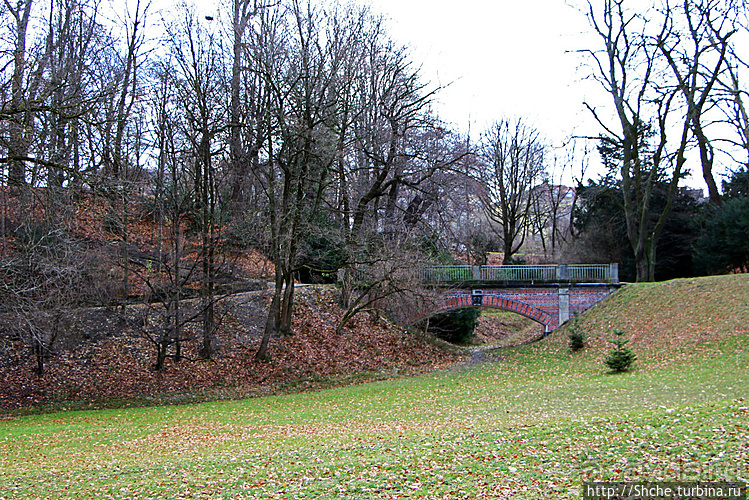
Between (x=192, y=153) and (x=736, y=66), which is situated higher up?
(x=736, y=66)

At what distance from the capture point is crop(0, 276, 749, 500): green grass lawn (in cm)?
610

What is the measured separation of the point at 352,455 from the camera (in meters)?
7.88

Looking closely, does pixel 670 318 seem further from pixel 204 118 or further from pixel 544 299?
pixel 204 118

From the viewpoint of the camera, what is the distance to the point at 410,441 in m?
8.70

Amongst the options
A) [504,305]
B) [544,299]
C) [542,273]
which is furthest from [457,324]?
[542,273]

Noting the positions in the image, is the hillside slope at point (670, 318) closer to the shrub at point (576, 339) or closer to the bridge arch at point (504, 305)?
the shrub at point (576, 339)

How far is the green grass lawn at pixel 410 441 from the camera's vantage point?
20.0ft

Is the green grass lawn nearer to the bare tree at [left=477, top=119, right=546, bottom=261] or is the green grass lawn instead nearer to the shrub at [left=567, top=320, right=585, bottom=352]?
the shrub at [left=567, top=320, right=585, bottom=352]

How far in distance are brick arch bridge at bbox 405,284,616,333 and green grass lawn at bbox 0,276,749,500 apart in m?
10.6

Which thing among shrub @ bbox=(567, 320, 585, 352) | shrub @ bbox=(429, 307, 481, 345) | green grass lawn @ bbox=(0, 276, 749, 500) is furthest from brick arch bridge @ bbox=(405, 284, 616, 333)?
green grass lawn @ bbox=(0, 276, 749, 500)

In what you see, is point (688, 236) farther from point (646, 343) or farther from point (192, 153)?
point (192, 153)

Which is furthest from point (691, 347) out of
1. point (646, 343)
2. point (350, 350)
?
point (350, 350)

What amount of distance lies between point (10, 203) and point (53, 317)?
309 cm

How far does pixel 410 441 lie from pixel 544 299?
20.6 meters
